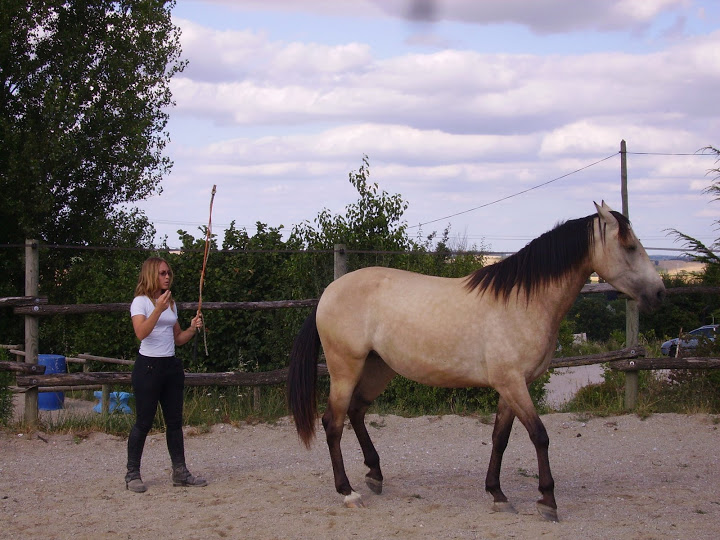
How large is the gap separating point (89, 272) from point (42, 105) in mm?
3261

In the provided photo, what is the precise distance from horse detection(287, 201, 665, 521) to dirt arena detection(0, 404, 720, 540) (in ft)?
1.17

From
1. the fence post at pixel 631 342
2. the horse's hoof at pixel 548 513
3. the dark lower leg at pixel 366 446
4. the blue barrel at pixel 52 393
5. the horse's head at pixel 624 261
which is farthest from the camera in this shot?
the blue barrel at pixel 52 393

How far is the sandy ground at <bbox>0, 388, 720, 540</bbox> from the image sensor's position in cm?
427

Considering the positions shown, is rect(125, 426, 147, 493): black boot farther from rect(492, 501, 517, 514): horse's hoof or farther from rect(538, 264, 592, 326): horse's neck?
rect(538, 264, 592, 326): horse's neck

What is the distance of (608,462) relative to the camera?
615cm

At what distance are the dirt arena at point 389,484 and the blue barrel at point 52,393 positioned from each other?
345 cm

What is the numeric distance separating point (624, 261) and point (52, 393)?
Answer: 883cm

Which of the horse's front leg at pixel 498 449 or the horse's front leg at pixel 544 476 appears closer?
the horse's front leg at pixel 544 476

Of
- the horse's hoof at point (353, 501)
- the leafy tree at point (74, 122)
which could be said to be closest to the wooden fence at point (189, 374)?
the horse's hoof at point (353, 501)

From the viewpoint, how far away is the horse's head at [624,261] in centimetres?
463

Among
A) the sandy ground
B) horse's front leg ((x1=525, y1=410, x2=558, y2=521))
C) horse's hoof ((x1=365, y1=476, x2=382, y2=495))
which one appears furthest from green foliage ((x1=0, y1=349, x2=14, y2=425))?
horse's front leg ((x1=525, y1=410, x2=558, y2=521))

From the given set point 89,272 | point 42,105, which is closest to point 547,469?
point 89,272

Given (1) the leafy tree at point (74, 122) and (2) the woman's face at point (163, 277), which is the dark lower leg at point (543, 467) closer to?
(2) the woman's face at point (163, 277)

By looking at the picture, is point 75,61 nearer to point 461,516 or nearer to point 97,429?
point 97,429
